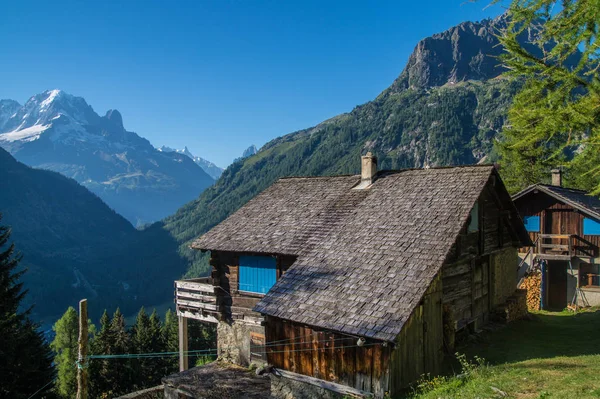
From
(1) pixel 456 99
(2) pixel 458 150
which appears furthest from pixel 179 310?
(1) pixel 456 99

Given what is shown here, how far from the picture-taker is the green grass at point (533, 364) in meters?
10.4

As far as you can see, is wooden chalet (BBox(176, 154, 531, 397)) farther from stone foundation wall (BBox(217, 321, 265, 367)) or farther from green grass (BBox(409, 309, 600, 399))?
green grass (BBox(409, 309, 600, 399))

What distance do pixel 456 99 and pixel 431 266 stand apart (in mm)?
199828

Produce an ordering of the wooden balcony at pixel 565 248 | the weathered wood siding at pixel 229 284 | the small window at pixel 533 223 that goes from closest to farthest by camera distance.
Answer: the weathered wood siding at pixel 229 284
the wooden balcony at pixel 565 248
the small window at pixel 533 223

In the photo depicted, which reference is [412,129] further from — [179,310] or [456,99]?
[179,310]

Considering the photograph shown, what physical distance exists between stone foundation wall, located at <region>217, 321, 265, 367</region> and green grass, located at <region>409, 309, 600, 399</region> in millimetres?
9633

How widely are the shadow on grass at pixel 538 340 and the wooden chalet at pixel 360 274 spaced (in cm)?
112

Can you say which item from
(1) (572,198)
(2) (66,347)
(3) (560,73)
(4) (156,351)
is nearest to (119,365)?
(4) (156,351)

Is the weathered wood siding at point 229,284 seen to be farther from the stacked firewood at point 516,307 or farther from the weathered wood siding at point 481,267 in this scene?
the stacked firewood at point 516,307

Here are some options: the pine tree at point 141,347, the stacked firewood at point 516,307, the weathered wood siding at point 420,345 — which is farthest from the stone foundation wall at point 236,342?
the pine tree at point 141,347

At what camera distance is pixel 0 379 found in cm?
2202

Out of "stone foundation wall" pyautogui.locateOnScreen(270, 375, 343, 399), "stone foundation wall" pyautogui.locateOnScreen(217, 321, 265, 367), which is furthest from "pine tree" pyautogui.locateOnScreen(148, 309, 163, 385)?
"stone foundation wall" pyautogui.locateOnScreen(270, 375, 343, 399)

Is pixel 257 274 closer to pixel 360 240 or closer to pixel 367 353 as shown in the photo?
A: pixel 360 240

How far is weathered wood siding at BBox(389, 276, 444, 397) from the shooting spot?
40.8 ft
